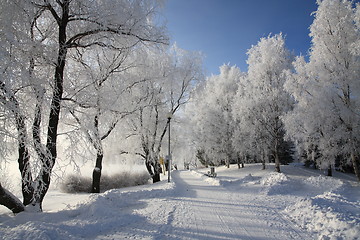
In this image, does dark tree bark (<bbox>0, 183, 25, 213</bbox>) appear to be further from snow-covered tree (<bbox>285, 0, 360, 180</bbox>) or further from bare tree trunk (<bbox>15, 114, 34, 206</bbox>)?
snow-covered tree (<bbox>285, 0, 360, 180</bbox>)

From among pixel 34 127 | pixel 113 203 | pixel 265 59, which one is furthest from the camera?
pixel 265 59

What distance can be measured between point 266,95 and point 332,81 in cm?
571

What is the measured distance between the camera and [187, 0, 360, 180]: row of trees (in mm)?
11969

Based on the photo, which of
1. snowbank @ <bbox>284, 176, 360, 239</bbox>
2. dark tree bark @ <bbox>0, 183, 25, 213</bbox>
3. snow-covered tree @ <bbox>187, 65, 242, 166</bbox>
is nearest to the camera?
snowbank @ <bbox>284, 176, 360, 239</bbox>

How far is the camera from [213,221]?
17.8 feet

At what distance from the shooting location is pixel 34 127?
497 centimetres

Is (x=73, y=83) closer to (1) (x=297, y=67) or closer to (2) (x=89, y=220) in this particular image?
(2) (x=89, y=220)

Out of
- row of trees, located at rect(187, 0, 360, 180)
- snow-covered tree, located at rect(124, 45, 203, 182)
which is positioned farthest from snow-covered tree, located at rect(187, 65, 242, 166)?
snow-covered tree, located at rect(124, 45, 203, 182)

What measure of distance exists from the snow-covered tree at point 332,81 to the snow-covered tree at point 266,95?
3122mm

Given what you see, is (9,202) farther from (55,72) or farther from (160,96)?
(160,96)

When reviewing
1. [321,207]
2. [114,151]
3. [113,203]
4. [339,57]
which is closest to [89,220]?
[113,203]

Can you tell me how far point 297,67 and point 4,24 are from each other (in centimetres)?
1587

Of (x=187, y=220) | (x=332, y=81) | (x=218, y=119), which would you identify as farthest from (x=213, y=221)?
(x=218, y=119)

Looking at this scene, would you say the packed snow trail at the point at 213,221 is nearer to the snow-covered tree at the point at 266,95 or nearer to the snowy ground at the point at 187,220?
the snowy ground at the point at 187,220
